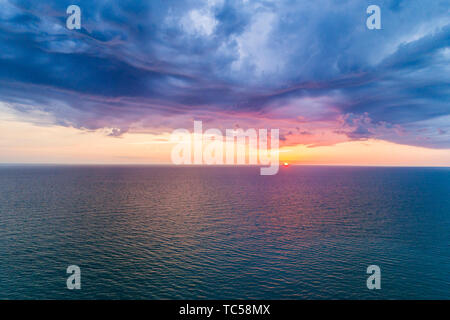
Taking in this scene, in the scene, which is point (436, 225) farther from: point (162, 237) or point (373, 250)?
point (162, 237)

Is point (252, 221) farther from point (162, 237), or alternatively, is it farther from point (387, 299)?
point (387, 299)

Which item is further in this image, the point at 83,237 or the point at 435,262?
the point at 83,237

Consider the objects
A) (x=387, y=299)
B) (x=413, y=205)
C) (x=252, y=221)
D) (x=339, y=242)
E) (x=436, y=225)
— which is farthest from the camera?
(x=413, y=205)

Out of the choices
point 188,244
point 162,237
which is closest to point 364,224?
point 188,244

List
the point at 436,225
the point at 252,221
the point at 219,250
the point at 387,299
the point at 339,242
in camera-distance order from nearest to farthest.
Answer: the point at 387,299 < the point at 219,250 < the point at 339,242 < the point at 436,225 < the point at 252,221

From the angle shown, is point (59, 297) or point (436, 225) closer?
point (59, 297)

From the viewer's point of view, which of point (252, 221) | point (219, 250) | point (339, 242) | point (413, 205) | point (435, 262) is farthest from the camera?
point (413, 205)

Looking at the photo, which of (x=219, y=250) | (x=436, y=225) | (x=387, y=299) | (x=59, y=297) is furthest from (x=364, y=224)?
(x=59, y=297)

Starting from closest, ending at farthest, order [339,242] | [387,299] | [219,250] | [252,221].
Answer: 1. [387,299]
2. [219,250]
3. [339,242]
4. [252,221]
